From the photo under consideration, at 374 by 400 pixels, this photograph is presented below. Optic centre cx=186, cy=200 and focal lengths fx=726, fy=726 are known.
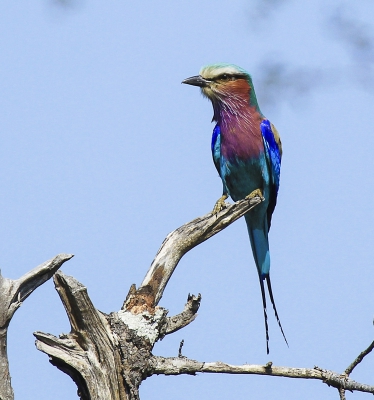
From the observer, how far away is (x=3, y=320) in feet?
10.1

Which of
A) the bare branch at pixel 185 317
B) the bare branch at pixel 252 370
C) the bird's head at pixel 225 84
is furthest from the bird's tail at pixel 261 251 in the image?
the bare branch at pixel 252 370

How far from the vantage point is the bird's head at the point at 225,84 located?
17.7ft

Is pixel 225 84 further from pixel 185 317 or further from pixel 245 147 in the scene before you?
pixel 185 317

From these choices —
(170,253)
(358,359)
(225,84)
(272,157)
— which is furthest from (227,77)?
(358,359)

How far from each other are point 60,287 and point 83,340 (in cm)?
29

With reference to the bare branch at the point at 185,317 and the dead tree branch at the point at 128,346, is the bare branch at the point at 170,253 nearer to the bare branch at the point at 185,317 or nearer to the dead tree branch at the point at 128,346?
the dead tree branch at the point at 128,346

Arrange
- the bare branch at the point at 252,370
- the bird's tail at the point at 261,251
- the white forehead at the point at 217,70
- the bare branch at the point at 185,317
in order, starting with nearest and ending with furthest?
the bare branch at the point at 252,370
the bare branch at the point at 185,317
the bird's tail at the point at 261,251
the white forehead at the point at 217,70

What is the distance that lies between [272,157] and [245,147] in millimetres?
221

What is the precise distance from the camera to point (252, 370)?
3.33m

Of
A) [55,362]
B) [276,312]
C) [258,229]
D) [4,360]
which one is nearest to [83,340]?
[55,362]

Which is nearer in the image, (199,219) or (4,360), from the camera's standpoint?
(4,360)

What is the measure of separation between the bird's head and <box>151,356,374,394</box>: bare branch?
2.51 metres

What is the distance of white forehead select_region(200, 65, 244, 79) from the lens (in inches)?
213

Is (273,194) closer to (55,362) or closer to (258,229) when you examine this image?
(258,229)
